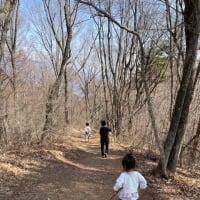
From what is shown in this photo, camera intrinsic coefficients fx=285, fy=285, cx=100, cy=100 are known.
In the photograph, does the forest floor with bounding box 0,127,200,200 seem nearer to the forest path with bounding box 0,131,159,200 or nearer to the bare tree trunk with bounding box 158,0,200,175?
the forest path with bounding box 0,131,159,200

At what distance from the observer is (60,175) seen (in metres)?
8.65

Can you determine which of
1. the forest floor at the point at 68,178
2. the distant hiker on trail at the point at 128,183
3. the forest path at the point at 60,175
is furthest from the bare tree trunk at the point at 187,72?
the distant hiker on trail at the point at 128,183

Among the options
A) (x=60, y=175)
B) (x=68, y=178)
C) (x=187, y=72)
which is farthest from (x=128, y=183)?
(x=60, y=175)

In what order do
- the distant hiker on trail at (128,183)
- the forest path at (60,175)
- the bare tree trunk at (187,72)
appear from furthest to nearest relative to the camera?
the bare tree trunk at (187,72) → the forest path at (60,175) → the distant hiker on trail at (128,183)

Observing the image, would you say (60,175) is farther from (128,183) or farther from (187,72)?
(187,72)

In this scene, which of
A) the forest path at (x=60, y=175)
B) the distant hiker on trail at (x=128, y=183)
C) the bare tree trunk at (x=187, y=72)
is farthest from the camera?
the bare tree trunk at (x=187, y=72)

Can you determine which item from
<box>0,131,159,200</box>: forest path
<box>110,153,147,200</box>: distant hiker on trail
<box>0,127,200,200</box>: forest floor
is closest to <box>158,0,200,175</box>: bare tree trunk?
<box>0,127,200,200</box>: forest floor

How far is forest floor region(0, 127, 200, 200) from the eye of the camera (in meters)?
6.99

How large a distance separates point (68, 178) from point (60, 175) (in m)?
0.35

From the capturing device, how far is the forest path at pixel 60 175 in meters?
6.97

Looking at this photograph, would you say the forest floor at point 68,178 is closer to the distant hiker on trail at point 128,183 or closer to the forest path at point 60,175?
the forest path at point 60,175

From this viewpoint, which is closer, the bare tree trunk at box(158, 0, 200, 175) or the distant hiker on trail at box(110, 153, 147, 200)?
the distant hiker on trail at box(110, 153, 147, 200)

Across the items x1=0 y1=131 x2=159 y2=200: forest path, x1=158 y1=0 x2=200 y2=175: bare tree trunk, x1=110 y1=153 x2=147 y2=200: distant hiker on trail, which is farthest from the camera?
x1=158 y1=0 x2=200 y2=175: bare tree trunk

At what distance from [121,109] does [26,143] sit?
9977 mm
